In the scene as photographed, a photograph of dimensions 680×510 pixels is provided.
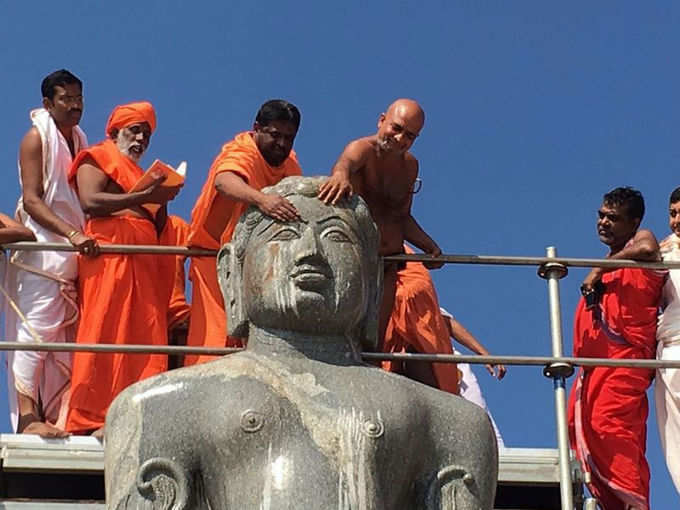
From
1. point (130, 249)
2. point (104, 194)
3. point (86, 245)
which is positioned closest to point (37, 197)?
point (104, 194)

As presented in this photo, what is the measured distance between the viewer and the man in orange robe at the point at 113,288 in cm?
1023

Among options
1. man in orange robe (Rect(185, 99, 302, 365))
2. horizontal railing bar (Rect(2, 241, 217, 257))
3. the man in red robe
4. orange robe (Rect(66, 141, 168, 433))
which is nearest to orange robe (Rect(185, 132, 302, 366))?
man in orange robe (Rect(185, 99, 302, 365))

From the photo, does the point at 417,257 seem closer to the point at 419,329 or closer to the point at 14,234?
the point at 419,329

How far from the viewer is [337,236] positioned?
28.1 ft

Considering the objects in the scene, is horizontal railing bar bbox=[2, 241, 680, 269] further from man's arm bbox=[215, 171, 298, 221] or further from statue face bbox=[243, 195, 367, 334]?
statue face bbox=[243, 195, 367, 334]

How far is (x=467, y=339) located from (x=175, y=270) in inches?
65.5

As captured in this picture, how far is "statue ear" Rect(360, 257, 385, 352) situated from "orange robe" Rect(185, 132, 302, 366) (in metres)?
1.35

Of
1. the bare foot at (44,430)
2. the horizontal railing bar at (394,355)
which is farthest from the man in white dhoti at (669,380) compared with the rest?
the bare foot at (44,430)

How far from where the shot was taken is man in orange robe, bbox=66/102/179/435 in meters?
10.2

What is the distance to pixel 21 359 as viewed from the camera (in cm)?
1028

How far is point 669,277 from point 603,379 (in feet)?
2.29

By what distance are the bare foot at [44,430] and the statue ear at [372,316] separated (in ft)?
5.85

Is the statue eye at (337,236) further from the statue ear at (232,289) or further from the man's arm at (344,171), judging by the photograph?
the statue ear at (232,289)

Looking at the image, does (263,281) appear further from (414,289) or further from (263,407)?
(414,289)
